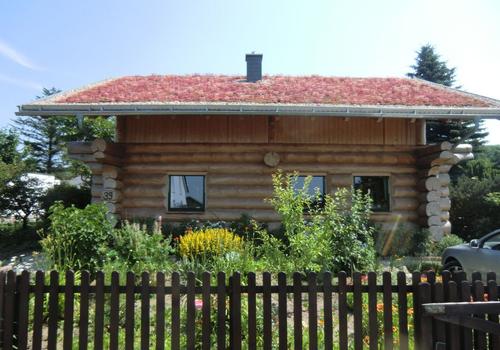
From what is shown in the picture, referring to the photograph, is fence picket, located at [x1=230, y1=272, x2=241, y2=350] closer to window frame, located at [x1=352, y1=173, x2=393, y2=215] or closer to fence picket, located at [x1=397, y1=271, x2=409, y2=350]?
fence picket, located at [x1=397, y1=271, x2=409, y2=350]

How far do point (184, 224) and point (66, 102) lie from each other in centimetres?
461

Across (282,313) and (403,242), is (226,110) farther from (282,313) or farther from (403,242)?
(282,313)

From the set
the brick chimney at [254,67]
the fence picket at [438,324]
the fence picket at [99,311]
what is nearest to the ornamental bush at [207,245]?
the fence picket at [99,311]

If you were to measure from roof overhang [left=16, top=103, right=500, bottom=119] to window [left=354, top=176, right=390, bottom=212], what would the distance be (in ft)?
6.77

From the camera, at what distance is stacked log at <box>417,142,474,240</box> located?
11.3 metres

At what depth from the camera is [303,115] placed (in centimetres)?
1111

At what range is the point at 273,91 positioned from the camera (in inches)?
501

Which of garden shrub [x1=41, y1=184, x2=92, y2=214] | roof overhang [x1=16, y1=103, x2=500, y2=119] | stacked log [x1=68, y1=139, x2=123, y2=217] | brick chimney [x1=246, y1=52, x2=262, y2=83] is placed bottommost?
garden shrub [x1=41, y1=184, x2=92, y2=214]

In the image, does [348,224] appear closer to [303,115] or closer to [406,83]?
[303,115]

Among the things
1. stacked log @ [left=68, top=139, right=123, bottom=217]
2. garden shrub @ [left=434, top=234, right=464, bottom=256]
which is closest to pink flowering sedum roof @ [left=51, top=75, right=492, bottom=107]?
stacked log @ [left=68, top=139, right=123, bottom=217]

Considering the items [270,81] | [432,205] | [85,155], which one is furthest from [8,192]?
[432,205]

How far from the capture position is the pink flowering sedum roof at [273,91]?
1162 centimetres

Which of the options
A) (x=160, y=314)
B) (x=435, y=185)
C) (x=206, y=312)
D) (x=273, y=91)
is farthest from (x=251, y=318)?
(x=273, y=91)

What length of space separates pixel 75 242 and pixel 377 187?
8898mm
